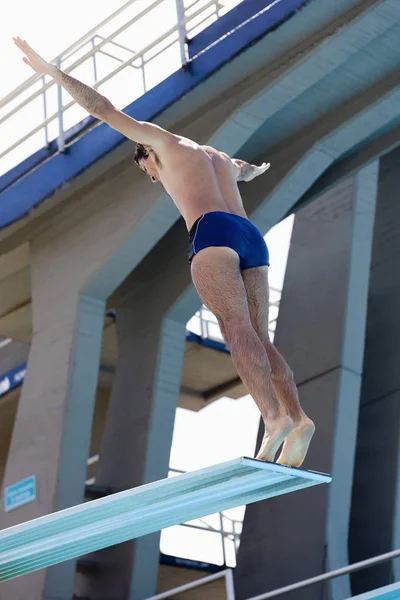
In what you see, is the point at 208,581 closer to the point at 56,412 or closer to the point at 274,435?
the point at 56,412

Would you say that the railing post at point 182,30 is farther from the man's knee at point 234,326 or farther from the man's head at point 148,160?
the man's knee at point 234,326

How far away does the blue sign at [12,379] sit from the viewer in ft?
58.9

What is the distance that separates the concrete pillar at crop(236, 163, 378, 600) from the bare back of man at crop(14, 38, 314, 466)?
21.3 feet

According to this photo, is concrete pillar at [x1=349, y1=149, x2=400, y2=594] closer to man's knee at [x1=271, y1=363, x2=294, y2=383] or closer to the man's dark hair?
man's knee at [x1=271, y1=363, x2=294, y2=383]

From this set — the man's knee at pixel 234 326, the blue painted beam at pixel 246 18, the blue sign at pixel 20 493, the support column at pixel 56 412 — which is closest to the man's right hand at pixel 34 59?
the man's knee at pixel 234 326

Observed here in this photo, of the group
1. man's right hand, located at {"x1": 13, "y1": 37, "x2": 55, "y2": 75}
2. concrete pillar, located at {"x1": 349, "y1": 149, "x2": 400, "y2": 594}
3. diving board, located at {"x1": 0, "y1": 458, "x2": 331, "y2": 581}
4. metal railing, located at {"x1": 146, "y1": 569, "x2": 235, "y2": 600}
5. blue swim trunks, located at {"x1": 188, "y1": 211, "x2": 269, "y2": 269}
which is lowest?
diving board, located at {"x1": 0, "y1": 458, "x2": 331, "y2": 581}

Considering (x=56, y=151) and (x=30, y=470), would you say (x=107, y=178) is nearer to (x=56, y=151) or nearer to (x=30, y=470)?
(x=56, y=151)

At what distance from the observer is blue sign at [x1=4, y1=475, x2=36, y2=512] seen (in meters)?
12.1

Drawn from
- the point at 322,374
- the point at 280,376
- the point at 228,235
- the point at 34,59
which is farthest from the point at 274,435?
the point at 322,374

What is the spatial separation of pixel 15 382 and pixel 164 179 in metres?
11.4

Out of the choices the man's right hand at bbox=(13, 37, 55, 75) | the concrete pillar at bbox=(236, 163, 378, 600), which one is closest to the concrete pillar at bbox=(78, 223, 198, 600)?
the concrete pillar at bbox=(236, 163, 378, 600)

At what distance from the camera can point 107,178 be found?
13.2 metres

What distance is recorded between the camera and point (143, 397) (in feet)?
43.9

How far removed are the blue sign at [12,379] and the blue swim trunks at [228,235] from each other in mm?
11254
